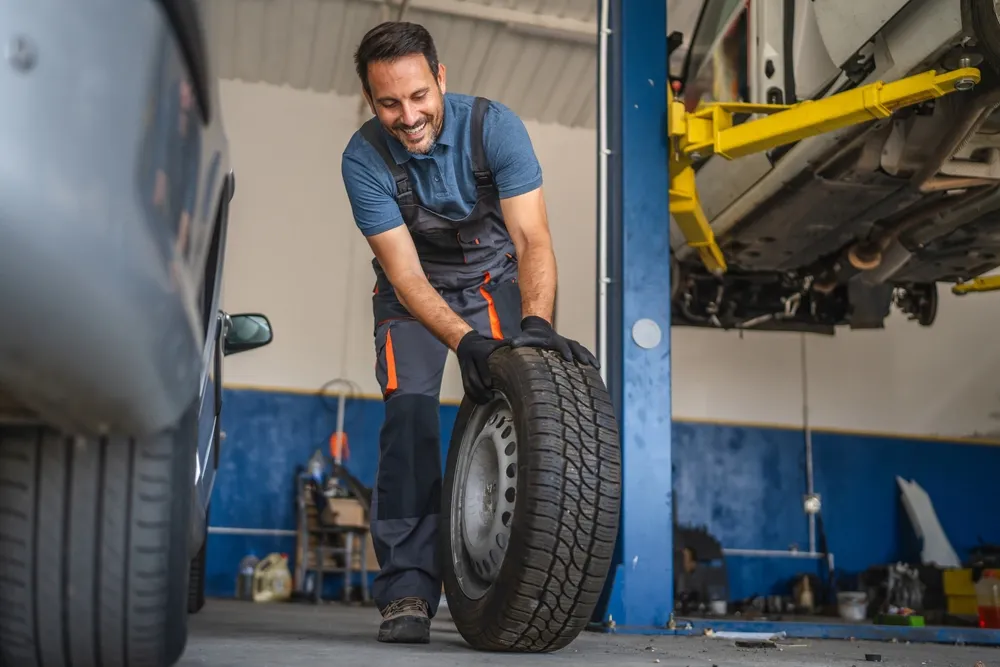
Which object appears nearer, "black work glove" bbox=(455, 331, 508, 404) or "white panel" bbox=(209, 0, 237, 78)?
"black work glove" bbox=(455, 331, 508, 404)

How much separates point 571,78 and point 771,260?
3.91 metres

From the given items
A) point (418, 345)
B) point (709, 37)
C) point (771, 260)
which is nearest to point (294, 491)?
point (771, 260)

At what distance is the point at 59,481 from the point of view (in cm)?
98

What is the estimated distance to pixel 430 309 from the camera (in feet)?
6.81

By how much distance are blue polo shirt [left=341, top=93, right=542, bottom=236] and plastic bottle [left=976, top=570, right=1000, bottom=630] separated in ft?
13.0

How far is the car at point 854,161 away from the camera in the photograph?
A: 9.84ft

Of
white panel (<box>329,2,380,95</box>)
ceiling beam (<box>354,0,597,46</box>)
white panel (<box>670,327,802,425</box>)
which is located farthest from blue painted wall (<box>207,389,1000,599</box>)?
ceiling beam (<box>354,0,597,46</box>)

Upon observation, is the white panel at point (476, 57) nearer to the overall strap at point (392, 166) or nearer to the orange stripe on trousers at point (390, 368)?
the overall strap at point (392, 166)

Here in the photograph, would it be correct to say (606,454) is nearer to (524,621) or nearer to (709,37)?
(524,621)

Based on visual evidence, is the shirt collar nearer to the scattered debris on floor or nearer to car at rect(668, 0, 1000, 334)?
the scattered debris on floor

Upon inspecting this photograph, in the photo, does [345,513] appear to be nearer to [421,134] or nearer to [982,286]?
[982,286]

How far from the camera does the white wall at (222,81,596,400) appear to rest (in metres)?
7.61

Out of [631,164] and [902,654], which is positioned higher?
[631,164]

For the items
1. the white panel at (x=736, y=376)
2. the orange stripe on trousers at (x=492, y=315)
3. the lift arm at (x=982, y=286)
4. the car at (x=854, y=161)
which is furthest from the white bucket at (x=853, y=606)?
the orange stripe on trousers at (x=492, y=315)
